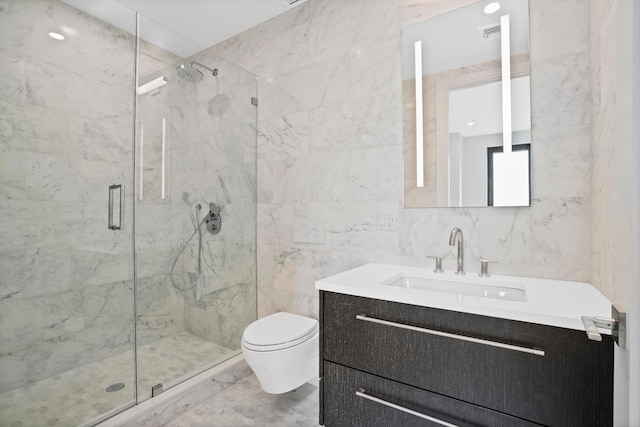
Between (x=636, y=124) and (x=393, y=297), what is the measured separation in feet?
2.70

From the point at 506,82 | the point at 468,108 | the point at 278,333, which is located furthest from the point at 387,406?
the point at 506,82

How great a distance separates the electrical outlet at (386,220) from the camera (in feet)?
5.70

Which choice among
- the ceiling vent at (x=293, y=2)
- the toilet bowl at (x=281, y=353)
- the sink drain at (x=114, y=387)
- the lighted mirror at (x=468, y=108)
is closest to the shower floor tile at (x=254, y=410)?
the toilet bowl at (x=281, y=353)

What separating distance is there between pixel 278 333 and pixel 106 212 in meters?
1.24

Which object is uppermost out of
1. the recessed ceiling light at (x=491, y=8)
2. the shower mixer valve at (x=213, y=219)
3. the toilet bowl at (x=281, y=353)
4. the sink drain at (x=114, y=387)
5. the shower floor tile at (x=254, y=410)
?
the recessed ceiling light at (x=491, y=8)

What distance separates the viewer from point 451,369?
105 centimetres

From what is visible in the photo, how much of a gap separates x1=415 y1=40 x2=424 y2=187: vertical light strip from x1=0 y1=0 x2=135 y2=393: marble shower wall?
5.27 feet

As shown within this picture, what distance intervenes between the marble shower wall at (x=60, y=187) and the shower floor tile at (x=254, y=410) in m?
0.62

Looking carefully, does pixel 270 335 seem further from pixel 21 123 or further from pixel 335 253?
pixel 21 123

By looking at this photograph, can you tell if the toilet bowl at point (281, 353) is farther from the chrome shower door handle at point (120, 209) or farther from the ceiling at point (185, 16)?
the ceiling at point (185, 16)

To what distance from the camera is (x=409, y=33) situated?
66.8 inches

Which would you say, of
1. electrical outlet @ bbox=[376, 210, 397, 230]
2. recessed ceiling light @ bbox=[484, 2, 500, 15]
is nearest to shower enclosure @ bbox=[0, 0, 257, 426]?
electrical outlet @ bbox=[376, 210, 397, 230]

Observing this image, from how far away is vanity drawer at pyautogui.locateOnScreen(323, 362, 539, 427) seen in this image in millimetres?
1020

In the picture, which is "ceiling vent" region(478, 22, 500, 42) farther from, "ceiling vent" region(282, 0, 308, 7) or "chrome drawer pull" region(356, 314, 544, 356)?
"chrome drawer pull" region(356, 314, 544, 356)
